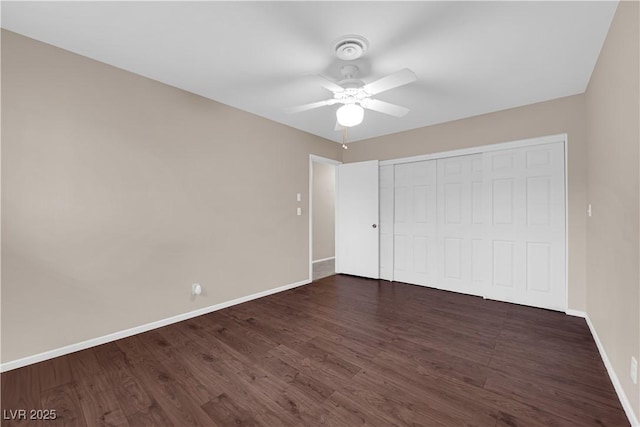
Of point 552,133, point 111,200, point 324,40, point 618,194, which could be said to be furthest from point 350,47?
point 552,133

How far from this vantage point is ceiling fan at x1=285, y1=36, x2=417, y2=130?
6.61ft

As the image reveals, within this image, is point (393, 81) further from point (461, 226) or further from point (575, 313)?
point (575, 313)

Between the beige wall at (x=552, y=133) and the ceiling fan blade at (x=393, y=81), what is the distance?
2.18m

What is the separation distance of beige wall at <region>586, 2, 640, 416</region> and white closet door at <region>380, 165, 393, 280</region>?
2443mm

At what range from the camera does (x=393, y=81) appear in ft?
6.65

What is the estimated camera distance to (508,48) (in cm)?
214

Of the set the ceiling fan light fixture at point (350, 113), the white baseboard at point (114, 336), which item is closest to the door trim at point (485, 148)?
the ceiling fan light fixture at point (350, 113)

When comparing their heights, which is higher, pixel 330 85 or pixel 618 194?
pixel 330 85

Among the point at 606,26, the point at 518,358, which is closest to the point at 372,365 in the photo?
the point at 518,358

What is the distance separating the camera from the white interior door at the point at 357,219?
4582mm

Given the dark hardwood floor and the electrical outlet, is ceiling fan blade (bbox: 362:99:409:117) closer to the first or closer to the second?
the dark hardwood floor

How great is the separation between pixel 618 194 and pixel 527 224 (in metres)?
1.68

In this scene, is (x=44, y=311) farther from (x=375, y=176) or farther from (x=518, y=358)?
(x=375, y=176)


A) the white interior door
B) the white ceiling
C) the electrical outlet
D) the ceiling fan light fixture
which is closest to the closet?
the white interior door
